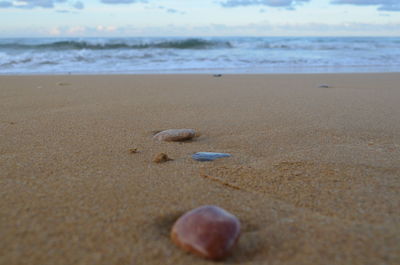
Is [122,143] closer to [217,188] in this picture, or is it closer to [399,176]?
[217,188]

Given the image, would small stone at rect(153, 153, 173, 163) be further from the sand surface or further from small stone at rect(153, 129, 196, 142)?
small stone at rect(153, 129, 196, 142)

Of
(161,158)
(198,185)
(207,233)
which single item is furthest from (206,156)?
(207,233)

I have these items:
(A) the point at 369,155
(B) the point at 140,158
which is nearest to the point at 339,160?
(A) the point at 369,155

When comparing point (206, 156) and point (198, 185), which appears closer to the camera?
point (198, 185)

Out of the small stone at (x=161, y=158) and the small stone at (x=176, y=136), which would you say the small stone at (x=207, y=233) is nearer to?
the small stone at (x=161, y=158)

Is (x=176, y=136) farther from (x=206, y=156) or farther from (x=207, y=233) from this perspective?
(x=207, y=233)

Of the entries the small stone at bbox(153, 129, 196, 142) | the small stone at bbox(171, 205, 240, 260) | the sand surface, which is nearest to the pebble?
the sand surface
